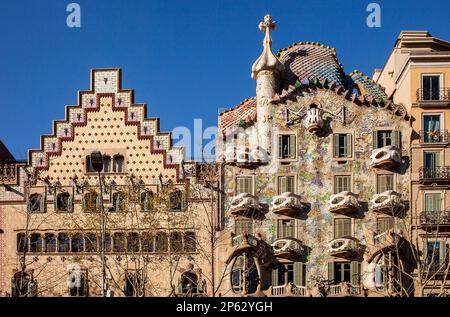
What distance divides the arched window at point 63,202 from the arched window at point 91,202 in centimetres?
80

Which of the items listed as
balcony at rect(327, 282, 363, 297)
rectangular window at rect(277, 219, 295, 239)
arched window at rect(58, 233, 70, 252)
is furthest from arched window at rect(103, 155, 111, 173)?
balcony at rect(327, 282, 363, 297)

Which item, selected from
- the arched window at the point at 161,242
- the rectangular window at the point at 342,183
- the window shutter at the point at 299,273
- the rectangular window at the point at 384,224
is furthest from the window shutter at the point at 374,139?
the arched window at the point at 161,242

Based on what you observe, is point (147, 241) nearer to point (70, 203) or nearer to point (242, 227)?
point (70, 203)

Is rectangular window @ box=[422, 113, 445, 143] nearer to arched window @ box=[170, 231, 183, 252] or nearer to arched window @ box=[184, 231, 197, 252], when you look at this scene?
arched window @ box=[184, 231, 197, 252]

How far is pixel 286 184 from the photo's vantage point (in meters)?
46.8

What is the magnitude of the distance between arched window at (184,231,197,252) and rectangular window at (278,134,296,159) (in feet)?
19.9

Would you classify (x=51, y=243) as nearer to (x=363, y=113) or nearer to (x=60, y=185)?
(x=60, y=185)

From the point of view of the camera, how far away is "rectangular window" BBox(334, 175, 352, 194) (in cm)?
4662

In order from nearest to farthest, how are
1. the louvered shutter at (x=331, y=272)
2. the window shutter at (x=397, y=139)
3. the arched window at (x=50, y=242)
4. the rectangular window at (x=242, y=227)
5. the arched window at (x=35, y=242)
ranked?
1. the louvered shutter at (x=331, y=272)
2. the rectangular window at (x=242, y=227)
3. the window shutter at (x=397, y=139)
4. the arched window at (x=50, y=242)
5. the arched window at (x=35, y=242)

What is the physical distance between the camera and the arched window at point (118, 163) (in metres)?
48.4

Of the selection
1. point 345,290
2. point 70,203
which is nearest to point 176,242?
point 70,203

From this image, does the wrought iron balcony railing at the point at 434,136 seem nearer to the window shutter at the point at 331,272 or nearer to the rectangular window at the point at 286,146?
the rectangular window at the point at 286,146

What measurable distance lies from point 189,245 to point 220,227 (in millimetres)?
1859
